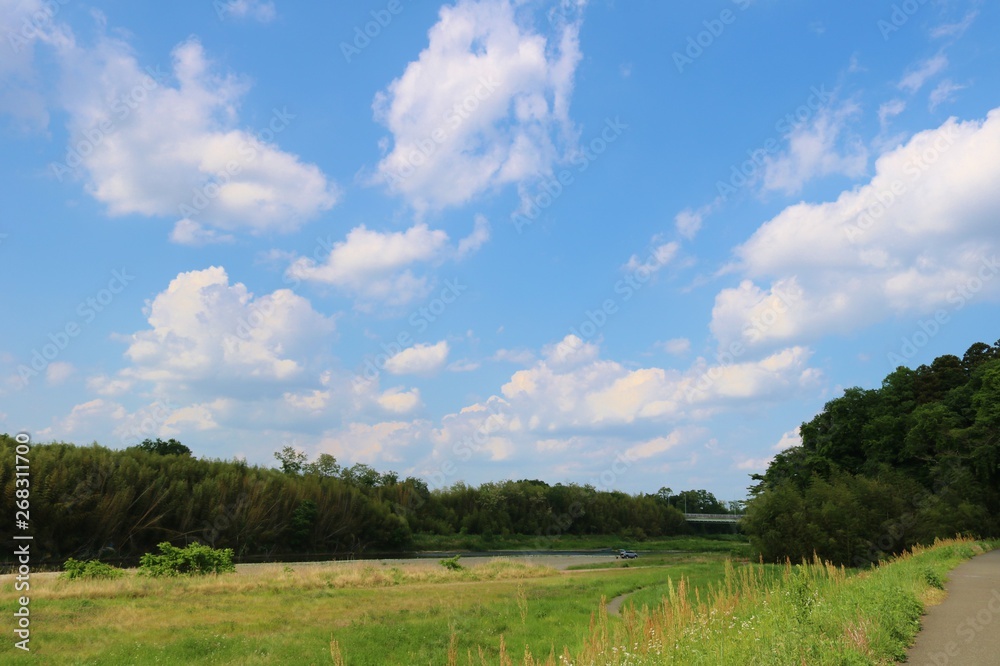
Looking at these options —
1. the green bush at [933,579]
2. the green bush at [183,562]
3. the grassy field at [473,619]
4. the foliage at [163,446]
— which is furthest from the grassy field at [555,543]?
the green bush at [933,579]

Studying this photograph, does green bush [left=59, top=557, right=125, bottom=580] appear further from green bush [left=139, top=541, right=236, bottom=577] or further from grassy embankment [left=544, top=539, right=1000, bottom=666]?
grassy embankment [left=544, top=539, right=1000, bottom=666]

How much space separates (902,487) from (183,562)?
48.6 metres

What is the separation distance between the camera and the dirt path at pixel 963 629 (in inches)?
386

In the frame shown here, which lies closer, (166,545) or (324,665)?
(324,665)

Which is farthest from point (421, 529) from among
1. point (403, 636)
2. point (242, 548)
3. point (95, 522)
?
point (403, 636)

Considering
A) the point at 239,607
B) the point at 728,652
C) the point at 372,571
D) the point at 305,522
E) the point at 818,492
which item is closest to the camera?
the point at 728,652

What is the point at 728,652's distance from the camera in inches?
338

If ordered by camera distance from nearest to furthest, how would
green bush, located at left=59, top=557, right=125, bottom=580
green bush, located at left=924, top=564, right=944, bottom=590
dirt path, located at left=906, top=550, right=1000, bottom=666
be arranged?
dirt path, located at left=906, top=550, right=1000, bottom=666, green bush, located at left=924, top=564, right=944, bottom=590, green bush, located at left=59, top=557, right=125, bottom=580

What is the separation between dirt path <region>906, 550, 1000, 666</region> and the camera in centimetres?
980

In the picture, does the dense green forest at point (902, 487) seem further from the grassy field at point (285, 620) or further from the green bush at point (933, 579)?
the green bush at point (933, 579)

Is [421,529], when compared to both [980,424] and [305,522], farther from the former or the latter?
[980,424]

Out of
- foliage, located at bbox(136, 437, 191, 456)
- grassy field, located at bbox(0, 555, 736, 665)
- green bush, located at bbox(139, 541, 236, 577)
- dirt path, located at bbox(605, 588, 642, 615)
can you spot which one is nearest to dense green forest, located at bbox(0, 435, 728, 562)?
foliage, located at bbox(136, 437, 191, 456)

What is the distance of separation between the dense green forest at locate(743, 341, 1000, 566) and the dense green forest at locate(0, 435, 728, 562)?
163 ft

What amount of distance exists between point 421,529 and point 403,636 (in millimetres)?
86101
